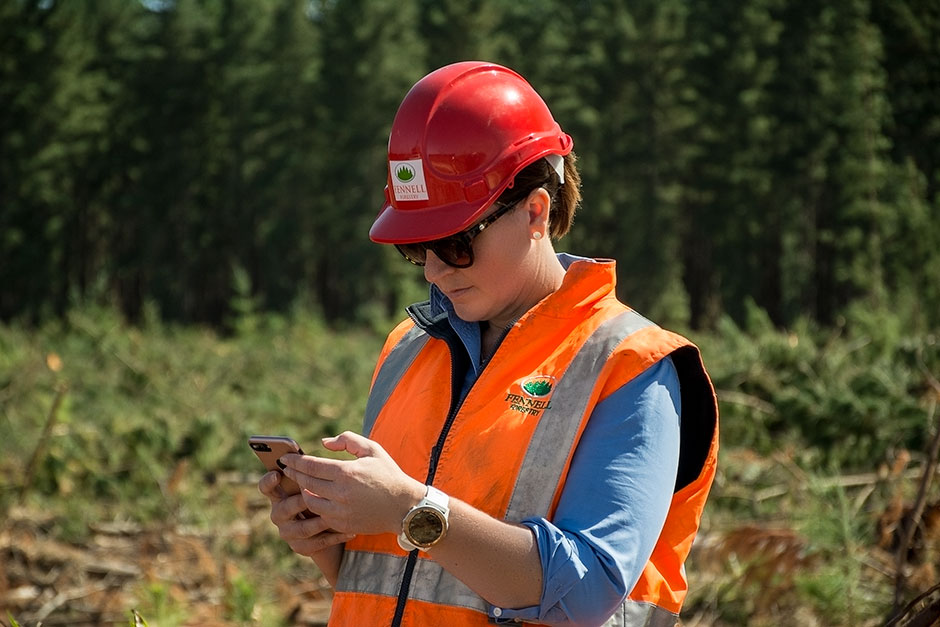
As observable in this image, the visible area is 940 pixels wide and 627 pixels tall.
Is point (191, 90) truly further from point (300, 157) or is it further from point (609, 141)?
point (609, 141)

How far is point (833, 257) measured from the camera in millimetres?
39750

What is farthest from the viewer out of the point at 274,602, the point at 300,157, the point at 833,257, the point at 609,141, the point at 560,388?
the point at 300,157

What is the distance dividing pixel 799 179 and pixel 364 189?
57.5 ft

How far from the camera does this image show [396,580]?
2172 mm

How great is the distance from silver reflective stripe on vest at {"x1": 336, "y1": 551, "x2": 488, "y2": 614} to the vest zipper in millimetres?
12

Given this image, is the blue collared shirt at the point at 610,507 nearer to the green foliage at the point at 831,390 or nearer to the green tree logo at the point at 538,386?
the green tree logo at the point at 538,386

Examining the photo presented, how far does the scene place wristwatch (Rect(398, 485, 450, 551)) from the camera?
191 centimetres

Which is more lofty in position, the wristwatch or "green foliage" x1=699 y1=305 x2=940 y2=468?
the wristwatch

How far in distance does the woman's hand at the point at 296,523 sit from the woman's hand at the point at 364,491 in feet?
0.81

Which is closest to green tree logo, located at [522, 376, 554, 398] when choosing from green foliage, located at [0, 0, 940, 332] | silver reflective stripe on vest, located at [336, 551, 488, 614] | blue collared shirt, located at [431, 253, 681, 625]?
blue collared shirt, located at [431, 253, 681, 625]

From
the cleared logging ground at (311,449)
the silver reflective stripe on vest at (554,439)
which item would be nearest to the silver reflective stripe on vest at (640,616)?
the silver reflective stripe on vest at (554,439)

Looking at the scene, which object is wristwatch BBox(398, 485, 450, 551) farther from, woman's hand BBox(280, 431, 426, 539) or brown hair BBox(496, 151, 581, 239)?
brown hair BBox(496, 151, 581, 239)

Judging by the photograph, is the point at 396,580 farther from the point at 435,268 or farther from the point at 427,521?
the point at 435,268

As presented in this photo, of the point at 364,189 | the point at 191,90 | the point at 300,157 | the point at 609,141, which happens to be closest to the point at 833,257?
the point at 609,141
